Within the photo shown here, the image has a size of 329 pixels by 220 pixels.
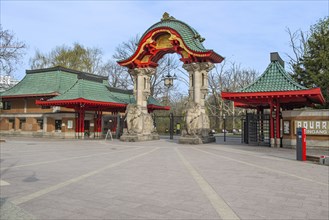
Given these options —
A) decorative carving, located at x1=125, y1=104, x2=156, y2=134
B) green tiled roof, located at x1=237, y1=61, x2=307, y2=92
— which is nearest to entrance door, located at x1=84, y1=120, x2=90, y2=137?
decorative carving, located at x1=125, y1=104, x2=156, y2=134

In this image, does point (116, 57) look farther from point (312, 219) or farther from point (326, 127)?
point (312, 219)

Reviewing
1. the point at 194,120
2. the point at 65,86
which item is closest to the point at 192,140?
the point at 194,120

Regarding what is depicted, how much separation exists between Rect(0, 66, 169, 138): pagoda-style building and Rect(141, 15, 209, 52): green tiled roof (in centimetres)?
980

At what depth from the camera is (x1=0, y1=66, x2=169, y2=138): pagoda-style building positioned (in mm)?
29531

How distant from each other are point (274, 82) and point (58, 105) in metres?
20.8

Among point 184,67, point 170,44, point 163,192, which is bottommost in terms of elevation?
point 163,192

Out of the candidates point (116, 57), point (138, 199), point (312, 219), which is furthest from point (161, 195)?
point (116, 57)

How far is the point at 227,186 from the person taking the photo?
756 cm

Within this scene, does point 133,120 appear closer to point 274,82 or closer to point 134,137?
point 134,137

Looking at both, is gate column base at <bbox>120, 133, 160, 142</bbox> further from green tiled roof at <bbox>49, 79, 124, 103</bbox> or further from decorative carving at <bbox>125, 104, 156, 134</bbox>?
green tiled roof at <bbox>49, 79, 124, 103</bbox>

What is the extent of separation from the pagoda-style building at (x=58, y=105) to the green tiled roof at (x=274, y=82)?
1565 centimetres

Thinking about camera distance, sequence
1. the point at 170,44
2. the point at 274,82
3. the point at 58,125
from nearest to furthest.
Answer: the point at 274,82 < the point at 170,44 < the point at 58,125

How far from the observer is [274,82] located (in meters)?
19.9

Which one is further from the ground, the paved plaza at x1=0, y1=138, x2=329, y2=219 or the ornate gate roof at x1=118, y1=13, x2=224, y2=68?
the ornate gate roof at x1=118, y1=13, x2=224, y2=68
